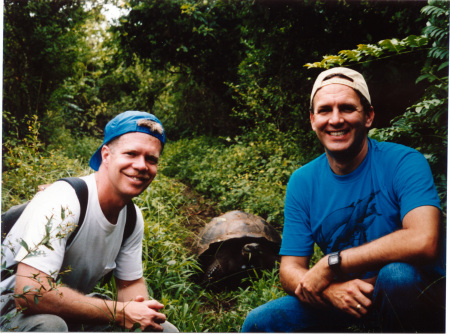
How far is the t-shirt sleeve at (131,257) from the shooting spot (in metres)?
1.74

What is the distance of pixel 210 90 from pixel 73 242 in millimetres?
2317

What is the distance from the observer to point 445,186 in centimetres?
156

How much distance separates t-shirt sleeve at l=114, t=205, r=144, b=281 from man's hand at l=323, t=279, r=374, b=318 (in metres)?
0.97

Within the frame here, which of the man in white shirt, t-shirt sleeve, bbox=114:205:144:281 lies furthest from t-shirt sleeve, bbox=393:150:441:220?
t-shirt sleeve, bbox=114:205:144:281

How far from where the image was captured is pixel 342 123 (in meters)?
1.54

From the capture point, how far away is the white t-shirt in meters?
1.35

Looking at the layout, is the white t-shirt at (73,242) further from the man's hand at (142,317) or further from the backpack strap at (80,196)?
the man's hand at (142,317)

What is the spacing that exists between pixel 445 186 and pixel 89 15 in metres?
2.25

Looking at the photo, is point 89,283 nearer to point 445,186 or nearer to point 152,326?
point 152,326

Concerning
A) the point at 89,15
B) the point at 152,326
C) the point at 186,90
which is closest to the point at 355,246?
the point at 152,326

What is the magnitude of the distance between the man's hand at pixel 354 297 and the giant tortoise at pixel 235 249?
4.11ft

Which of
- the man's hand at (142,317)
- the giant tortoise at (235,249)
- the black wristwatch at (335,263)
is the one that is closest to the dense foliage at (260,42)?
the giant tortoise at (235,249)

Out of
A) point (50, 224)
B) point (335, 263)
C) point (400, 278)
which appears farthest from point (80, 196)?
point (400, 278)

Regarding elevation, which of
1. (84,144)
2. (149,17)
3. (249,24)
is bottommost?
(84,144)
